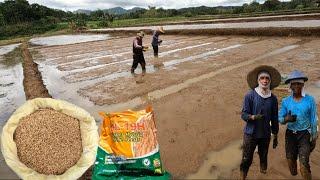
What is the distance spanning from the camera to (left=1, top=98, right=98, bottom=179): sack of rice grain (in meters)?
3.38

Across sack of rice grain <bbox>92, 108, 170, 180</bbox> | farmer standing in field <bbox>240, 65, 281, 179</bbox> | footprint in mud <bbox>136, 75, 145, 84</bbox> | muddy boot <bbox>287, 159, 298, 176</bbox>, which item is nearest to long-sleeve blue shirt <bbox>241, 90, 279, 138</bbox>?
farmer standing in field <bbox>240, 65, 281, 179</bbox>

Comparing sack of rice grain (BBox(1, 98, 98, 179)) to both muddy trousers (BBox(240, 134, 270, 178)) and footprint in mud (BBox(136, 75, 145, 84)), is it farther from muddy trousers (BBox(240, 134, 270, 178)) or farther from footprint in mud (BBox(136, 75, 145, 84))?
footprint in mud (BBox(136, 75, 145, 84))

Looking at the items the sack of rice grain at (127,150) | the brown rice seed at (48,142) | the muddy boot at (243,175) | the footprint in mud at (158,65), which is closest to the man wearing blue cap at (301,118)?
the muddy boot at (243,175)

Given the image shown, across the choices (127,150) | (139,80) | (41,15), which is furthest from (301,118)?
(41,15)

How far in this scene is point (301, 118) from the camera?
12.8 feet

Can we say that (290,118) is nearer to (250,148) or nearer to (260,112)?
(260,112)

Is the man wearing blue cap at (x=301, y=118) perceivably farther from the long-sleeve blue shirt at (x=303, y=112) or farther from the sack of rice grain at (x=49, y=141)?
the sack of rice grain at (x=49, y=141)

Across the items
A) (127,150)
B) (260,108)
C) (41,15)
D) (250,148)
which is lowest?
(250,148)

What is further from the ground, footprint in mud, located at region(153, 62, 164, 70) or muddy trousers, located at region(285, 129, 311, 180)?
muddy trousers, located at region(285, 129, 311, 180)

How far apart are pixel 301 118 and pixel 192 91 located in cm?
500

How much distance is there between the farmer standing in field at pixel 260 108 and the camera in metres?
3.96

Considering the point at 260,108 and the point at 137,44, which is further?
the point at 137,44

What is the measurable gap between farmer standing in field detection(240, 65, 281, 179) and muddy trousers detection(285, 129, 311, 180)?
18 centimetres

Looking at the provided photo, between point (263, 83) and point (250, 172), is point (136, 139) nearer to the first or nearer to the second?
point (263, 83)
